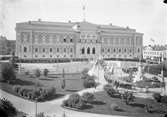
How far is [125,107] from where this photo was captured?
467 centimetres

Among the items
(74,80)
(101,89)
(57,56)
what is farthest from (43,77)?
(57,56)

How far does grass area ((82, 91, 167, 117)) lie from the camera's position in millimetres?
4109

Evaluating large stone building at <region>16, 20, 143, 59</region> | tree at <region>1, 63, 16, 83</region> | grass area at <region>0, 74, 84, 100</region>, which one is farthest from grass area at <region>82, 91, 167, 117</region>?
large stone building at <region>16, 20, 143, 59</region>

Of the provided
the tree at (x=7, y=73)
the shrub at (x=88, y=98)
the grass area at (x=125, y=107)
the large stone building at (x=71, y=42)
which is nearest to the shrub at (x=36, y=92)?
the tree at (x=7, y=73)

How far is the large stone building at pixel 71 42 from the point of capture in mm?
10109

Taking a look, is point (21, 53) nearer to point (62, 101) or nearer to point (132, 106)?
point (62, 101)

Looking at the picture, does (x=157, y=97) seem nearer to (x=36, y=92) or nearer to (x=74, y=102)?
(x=74, y=102)

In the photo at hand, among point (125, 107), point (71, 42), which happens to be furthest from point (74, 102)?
point (71, 42)

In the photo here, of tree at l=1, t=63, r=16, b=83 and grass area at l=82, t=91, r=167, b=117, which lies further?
tree at l=1, t=63, r=16, b=83

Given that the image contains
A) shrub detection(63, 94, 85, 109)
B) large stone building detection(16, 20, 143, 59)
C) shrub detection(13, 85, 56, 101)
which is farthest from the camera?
large stone building detection(16, 20, 143, 59)

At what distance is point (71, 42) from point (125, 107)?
7472 mm

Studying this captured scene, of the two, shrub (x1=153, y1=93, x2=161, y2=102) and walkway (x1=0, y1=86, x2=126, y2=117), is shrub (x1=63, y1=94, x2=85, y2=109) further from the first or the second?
shrub (x1=153, y1=93, x2=161, y2=102)

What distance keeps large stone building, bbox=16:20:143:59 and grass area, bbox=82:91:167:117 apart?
4879 millimetres

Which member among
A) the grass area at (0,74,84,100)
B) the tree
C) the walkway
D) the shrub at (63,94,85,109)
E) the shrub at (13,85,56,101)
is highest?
the tree
